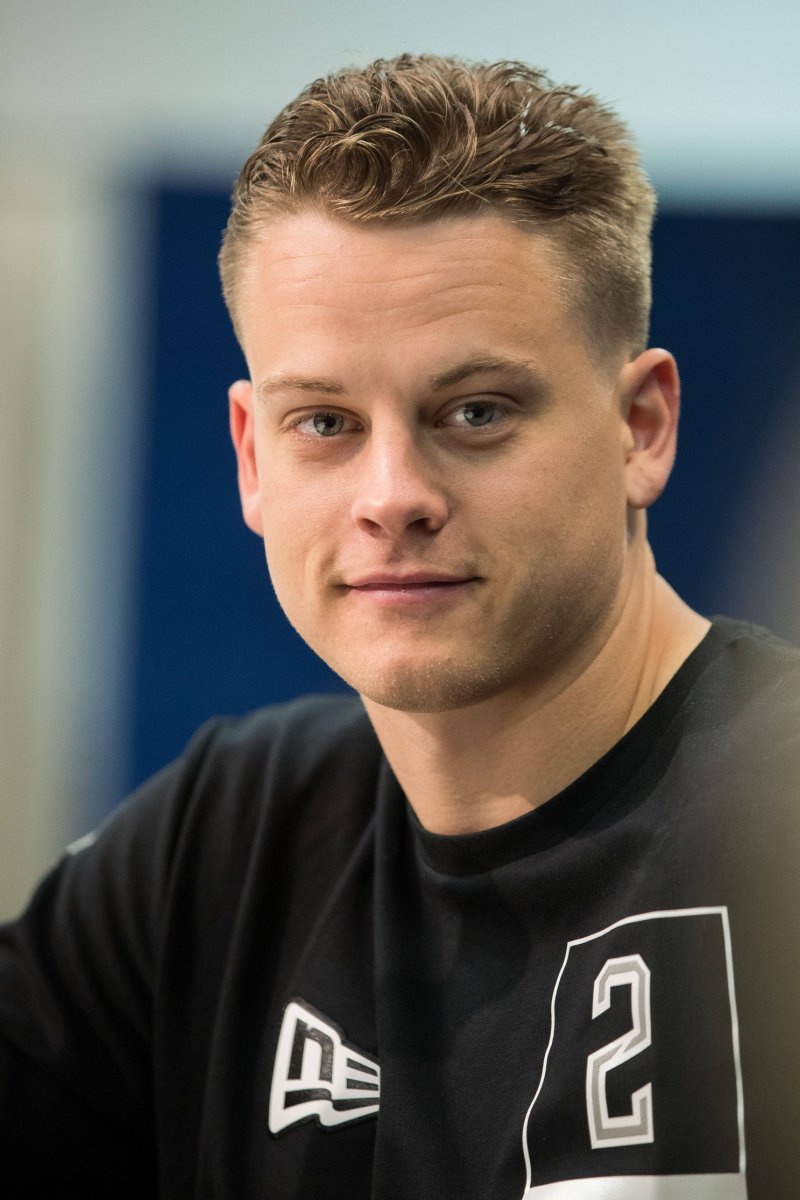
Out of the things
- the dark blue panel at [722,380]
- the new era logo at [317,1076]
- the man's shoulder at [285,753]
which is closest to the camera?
the new era logo at [317,1076]

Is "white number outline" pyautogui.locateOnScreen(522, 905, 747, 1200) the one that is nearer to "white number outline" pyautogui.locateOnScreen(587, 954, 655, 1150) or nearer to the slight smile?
"white number outline" pyautogui.locateOnScreen(587, 954, 655, 1150)

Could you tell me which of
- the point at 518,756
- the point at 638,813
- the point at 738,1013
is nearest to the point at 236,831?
the point at 518,756

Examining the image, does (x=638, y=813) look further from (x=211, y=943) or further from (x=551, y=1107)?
(x=211, y=943)

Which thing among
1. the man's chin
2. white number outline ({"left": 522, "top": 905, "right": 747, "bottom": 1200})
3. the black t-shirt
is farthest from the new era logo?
the man's chin

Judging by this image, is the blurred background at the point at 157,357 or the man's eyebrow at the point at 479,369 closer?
the man's eyebrow at the point at 479,369

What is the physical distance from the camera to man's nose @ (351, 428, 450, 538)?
90 centimetres

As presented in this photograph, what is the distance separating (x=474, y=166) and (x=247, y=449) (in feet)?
1.11

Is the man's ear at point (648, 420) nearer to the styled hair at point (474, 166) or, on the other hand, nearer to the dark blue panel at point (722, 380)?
the styled hair at point (474, 166)

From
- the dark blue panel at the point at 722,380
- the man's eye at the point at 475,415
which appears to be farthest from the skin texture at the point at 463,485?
the dark blue panel at the point at 722,380

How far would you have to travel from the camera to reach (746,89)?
7.06 ft

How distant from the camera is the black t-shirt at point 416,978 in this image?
2.67 feet

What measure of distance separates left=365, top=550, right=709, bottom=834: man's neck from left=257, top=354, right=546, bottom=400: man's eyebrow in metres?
0.22

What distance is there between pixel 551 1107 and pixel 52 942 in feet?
1.97

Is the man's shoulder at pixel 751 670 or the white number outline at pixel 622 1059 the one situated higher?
the man's shoulder at pixel 751 670
